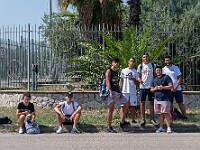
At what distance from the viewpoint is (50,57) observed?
1552 centimetres

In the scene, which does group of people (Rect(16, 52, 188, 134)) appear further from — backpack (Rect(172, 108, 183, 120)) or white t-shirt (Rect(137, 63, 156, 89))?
backpack (Rect(172, 108, 183, 120))

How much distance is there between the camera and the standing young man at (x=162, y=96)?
10.6 m

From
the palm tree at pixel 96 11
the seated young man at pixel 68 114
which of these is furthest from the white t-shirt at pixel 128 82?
the palm tree at pixel 96 11

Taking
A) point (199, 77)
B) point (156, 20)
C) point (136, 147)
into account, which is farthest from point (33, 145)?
point (156, 20)

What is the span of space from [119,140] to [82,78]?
4.92m

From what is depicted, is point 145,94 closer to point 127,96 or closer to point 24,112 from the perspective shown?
point 127,96

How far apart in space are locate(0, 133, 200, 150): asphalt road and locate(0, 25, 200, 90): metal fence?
4900 mm

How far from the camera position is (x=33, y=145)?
353 inches

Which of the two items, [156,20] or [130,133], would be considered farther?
[156,20]

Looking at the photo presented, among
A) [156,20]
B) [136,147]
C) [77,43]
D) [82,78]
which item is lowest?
[136,147]

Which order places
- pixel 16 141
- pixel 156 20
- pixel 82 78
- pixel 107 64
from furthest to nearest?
pixel 156 20, pixel 82 78, pixel 107 64, pixel 16 141

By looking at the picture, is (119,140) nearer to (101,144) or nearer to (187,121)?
(101,144)

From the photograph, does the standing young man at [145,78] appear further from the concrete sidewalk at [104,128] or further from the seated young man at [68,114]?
the seated young man at [68,114]

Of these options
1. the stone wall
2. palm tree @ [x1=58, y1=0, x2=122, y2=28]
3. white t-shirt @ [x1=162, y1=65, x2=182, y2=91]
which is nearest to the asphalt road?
white t-shirt @ [x1=162, y1=65, x2=182, y2=91]
